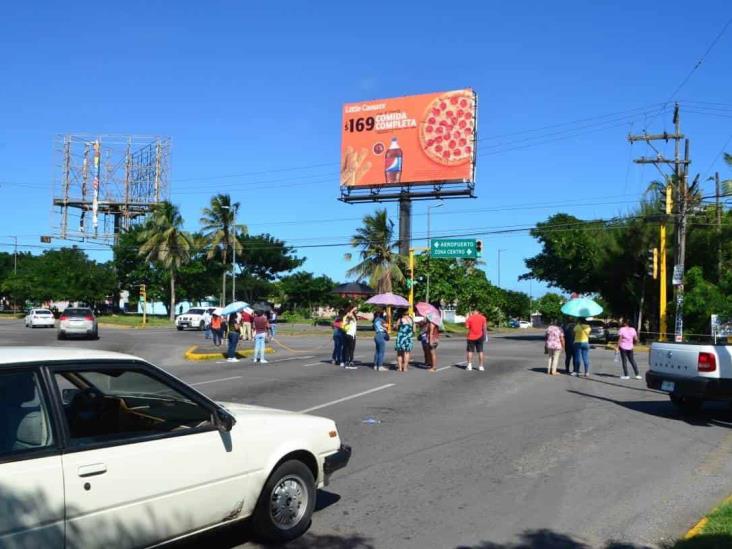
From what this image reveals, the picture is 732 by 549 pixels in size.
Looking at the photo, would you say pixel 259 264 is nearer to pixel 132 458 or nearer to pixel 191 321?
pixel 191 321

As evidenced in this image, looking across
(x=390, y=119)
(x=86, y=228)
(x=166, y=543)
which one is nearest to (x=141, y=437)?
(x=166, y=543)

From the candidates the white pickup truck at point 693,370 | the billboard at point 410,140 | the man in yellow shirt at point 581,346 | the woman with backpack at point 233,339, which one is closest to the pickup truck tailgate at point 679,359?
the white pickup truck at point 693,370

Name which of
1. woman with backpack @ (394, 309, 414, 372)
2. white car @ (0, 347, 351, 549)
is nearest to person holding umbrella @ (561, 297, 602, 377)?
woman with backpack @ (394, 309, 414, 372)

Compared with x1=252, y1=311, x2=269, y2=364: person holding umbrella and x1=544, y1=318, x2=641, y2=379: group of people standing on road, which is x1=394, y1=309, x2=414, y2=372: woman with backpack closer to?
x1=544, y1=318, x2=641, y2=379: group of people standing on road

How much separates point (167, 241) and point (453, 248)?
1240 inches

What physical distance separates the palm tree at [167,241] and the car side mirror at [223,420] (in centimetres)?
6091

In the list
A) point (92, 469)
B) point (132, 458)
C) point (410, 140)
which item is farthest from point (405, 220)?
point (92, 469)

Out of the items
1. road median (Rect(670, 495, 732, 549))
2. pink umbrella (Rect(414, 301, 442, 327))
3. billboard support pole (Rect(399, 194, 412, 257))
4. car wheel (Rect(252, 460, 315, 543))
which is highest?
billboard support pole (Rect(399, 194, 412, 257))

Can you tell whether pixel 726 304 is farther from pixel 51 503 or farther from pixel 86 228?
pixel 86 228

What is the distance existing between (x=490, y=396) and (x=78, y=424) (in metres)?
10.9

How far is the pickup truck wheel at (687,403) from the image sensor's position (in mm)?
12375

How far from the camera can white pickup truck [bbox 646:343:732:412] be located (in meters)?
10.7

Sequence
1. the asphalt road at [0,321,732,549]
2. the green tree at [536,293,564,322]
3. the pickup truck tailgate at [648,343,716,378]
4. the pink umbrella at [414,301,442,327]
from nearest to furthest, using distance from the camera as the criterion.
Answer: the asphalt road at [0,321,732,549]
the pickup truck tailgate at [648,343,716,378]
the pink umbrella at [414,301,442,327]
the green tree at [536,293,564,322]

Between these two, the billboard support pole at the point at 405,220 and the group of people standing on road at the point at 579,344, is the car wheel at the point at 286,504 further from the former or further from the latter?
the billboard support pole at the point at 405,220
